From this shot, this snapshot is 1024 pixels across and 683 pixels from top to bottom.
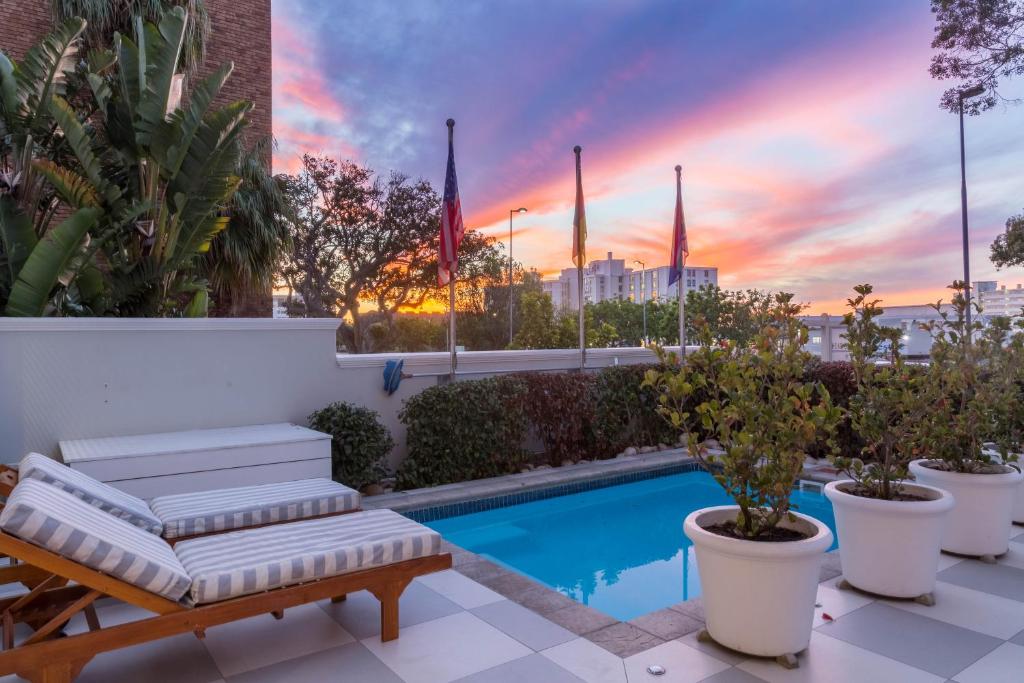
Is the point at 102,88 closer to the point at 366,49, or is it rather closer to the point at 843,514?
A: the point at 843,514

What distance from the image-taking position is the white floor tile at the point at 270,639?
335 cm

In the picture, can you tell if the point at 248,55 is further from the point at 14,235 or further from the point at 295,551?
the point at 295,551

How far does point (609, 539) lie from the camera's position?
21.7ft

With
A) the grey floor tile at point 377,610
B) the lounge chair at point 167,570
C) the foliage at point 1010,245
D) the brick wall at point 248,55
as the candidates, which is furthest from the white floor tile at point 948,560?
the foliage at point 1010,245

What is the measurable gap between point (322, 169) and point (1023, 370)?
22014 millimetres

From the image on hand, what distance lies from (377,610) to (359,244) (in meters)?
20.9

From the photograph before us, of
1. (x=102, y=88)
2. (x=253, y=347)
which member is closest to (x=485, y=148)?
(x=102, y=88)

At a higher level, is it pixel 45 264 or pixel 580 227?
pixel 580 227

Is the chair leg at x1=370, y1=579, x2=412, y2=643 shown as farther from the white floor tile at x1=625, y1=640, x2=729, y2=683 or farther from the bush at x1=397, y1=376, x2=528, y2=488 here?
Answer: the bush at x1=397, y1=376, x2=528, y2=488

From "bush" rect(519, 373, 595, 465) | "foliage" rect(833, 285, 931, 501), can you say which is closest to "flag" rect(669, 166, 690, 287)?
"bush" rect(519, 373, 595, 465)

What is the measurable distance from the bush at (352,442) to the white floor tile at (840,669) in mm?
4396

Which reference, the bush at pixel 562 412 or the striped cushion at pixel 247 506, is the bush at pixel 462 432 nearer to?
the bush at pixel 562 412

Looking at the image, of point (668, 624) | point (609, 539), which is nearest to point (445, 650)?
point (668, 624)

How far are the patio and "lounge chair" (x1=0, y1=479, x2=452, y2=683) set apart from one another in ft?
0.76
